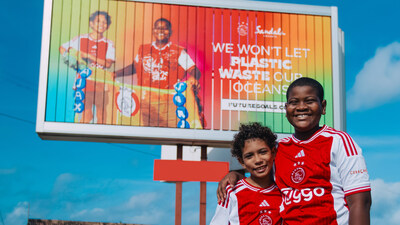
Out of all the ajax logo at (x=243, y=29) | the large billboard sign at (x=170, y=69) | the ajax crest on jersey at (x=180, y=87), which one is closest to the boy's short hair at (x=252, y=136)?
the large billboard sign at (x=170, y=69)

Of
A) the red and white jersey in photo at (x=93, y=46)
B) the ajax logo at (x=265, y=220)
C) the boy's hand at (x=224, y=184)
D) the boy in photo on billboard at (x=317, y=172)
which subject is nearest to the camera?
the boy in photo on billboard at (x=317, y=172)

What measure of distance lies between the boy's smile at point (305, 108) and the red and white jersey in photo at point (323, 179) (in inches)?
4.7

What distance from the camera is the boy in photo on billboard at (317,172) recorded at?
9.60ft

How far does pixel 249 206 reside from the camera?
351cm

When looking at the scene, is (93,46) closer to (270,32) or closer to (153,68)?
(153,68)

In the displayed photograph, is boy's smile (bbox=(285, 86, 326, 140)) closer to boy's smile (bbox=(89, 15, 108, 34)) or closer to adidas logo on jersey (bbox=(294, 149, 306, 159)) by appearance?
adidas logo on jersey (bbox=(294, 149, 306, 159))

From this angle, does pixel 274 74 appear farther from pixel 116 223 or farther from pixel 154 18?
pixel 116 223

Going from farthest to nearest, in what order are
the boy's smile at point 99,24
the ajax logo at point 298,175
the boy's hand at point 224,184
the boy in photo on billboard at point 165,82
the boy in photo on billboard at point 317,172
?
the boy's smile at point 99,24 < the boy in photo on billboard at point 165,82 < the boy's hand at point 224,184 < the ajax logo at point 298,175 < the boy in photo on billboard at point 317,172

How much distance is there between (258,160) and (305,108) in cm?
57

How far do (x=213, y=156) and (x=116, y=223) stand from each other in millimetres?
4187

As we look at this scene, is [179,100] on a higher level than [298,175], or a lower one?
higher

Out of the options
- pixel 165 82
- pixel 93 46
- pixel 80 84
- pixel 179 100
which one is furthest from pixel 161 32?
pixel 80 84

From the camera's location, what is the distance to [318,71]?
494 inches

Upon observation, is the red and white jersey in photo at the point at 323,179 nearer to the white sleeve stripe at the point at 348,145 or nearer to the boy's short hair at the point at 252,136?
the white sleeve stripe at the point at 348,145
